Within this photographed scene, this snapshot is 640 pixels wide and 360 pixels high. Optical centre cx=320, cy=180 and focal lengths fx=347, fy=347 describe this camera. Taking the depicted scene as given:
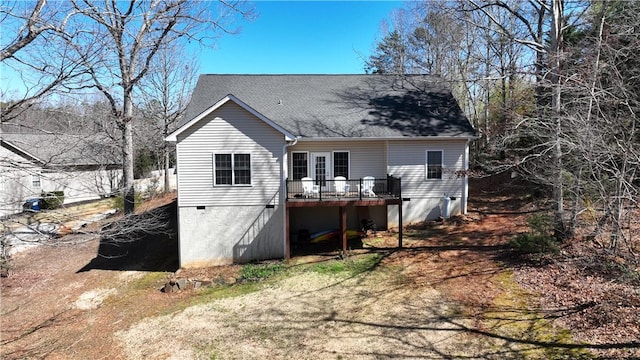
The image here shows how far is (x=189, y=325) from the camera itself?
8.74 m

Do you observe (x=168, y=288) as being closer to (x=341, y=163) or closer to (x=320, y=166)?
(x=320, y=166)

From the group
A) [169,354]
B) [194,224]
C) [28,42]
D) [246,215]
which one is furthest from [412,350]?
[28,42]

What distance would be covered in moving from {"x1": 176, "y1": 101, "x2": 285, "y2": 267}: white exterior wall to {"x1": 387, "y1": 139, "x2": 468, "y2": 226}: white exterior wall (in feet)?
17.5

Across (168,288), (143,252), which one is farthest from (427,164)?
(143,252)

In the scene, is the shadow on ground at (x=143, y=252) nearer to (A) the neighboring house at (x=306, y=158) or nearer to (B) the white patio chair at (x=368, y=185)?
(A) the neighboring house at (x=306, y=158)

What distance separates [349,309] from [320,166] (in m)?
7.28

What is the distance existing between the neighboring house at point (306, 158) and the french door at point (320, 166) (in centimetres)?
4

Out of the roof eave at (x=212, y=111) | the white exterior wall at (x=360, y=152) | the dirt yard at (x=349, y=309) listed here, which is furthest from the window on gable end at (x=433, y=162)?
the roof eave at (x=212, y=111)

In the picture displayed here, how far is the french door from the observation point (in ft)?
48.8

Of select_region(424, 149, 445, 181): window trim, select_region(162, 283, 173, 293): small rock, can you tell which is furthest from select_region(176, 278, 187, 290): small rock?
select_region(424, 149, 445, 181): window trim

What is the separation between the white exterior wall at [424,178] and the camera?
15055 mm

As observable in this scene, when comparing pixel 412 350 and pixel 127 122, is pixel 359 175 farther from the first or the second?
pixel 127 122

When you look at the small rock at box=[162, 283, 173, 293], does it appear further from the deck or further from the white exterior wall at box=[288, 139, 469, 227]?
the white exterior wall at box=[288, 139, 469, 227]

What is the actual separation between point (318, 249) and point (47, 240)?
8628mm
